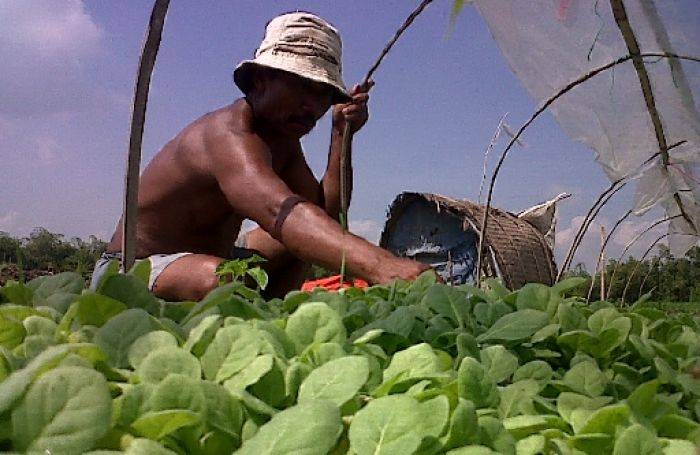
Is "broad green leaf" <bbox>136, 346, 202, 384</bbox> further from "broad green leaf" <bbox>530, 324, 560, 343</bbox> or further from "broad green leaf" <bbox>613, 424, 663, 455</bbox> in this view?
"broad green leaf" <bbox>530, 324, 560, 343</bbox>

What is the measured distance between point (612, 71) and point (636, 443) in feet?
8.58

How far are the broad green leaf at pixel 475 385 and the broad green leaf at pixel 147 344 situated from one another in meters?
0.18

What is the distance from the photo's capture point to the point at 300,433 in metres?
0.31

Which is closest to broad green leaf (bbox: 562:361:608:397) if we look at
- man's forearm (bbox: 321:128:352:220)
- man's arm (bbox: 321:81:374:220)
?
man's arm (bbox: 321:81:374:220)

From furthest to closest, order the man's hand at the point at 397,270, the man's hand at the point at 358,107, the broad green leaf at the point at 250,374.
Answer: the man's hand at the point at 358,107
the man's hand at the point at 397,270
the broad green leaf at the point at 250,374

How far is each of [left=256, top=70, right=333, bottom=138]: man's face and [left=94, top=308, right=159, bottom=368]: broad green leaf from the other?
6.14 ft

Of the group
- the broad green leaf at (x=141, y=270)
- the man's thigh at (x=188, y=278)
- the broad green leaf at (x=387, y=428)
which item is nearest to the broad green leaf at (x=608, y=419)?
the broad green leaf at (x=387, y=428)

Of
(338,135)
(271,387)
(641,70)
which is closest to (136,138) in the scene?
(271,387)

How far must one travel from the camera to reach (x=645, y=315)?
86 cm

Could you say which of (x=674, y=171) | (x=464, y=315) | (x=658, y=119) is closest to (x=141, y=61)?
(x=464, y=315)

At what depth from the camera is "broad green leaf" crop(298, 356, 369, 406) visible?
382mm

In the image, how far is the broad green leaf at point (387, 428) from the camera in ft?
1.08

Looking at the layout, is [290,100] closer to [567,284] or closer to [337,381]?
[567,284]

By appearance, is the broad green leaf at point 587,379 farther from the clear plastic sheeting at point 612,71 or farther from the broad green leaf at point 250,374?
the clear plastic sheeting at point 612,71
